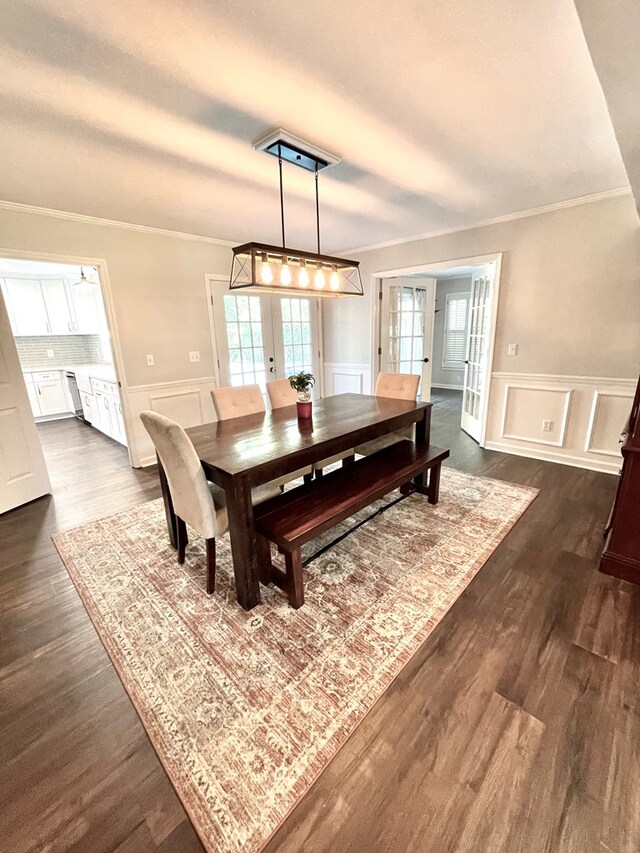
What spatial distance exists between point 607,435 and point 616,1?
3.16 m

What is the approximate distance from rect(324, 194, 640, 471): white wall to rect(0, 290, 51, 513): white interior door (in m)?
4.26

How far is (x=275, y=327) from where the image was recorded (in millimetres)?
4789

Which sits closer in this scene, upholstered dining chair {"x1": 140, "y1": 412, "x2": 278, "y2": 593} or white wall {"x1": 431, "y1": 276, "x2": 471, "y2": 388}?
upholstered dining chair {"x1": 140, "y1": 412, "x2": 278, "y2": 593}

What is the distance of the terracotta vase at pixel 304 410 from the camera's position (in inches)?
96.4

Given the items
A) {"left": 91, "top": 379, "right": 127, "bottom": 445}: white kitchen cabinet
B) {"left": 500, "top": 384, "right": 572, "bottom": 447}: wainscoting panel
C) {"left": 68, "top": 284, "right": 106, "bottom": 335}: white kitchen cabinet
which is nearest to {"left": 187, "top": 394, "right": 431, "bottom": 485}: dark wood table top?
{"left": 500, "top": 384, "right": 572, "bottom": 447}: wainscoting panel

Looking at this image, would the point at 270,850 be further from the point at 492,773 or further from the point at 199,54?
the point at 199,54

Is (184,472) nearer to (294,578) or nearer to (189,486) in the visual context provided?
(189,486)

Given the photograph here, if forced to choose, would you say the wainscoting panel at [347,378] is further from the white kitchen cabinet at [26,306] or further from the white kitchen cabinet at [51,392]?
the white kitchen cabinet at [26,306]

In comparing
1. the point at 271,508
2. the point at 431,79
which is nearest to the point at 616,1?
the point at 431,79

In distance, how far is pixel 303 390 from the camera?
8.05ft

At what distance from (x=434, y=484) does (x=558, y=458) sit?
1.75 metres

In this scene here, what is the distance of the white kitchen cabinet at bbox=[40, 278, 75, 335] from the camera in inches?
222

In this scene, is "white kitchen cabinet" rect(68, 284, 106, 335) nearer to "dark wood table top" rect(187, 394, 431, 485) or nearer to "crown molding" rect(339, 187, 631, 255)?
"crown molding" rect(339, 187, 631, 255)

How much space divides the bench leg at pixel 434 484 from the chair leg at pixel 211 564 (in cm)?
169
